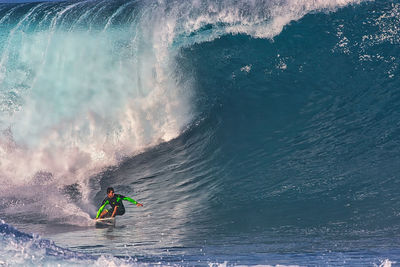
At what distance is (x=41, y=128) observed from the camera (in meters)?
12.3

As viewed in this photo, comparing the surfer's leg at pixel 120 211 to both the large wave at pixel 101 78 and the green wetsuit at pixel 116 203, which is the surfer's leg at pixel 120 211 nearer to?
the green wetsuit at pixel 116 203

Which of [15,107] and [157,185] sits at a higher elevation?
[15,107]

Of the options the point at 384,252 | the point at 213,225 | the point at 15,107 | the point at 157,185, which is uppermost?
the point at 15,107

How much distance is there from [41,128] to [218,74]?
4485mm

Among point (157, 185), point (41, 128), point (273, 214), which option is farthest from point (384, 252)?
point (41, 128)

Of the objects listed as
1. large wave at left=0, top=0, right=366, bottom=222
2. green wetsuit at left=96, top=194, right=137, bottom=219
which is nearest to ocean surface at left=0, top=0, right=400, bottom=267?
large wave at left=0, top=0, right=366, bottom=222

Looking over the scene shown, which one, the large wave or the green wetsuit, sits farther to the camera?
the large wave

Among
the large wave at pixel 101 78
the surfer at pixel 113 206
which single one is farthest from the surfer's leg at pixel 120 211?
the large wave at pixel 101 78

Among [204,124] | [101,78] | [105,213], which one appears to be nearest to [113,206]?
[105,213]

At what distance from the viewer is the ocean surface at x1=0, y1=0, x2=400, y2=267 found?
22.9 feet

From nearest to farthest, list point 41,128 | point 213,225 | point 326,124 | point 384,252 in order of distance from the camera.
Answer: point 384,252 → point 213,225 → point 326,124 → point 41,128

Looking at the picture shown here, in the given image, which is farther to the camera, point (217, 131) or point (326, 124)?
point (217, 131)

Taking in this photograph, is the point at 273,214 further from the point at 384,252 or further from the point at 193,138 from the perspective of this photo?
the point at 193,138

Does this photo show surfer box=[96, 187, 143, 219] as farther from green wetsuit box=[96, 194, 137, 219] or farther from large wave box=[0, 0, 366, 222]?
large wave box=[0, 0, 366, 222]
